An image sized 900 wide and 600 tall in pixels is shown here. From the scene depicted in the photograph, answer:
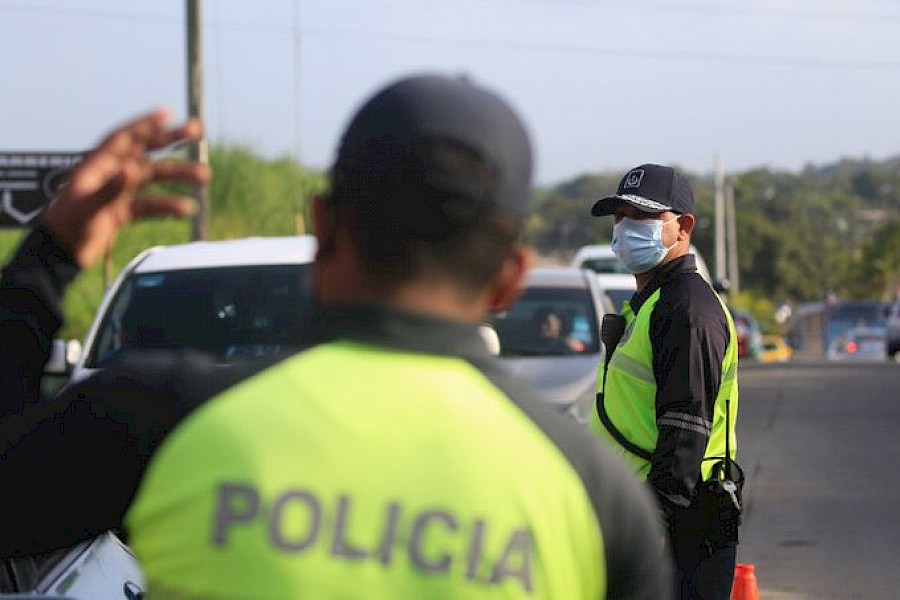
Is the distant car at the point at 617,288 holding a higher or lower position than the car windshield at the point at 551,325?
lower

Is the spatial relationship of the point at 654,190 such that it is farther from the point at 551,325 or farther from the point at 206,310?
the point at 551,325

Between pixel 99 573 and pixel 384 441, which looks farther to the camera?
pixel 99 573

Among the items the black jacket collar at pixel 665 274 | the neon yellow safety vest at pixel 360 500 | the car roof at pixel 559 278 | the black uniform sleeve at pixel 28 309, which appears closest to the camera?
the neon yellow safety vest at pixel 360 500

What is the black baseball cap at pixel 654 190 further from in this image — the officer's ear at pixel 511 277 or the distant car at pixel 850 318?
the distant car at pixel 850 318

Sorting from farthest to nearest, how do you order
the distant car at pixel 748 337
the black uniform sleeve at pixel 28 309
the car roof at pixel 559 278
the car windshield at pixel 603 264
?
the distant car at pixel 748 337 < the car windshield at pixel 603 264 < the car roof at pixel 559 278 < the black uniform sleeve at pixel 28 309

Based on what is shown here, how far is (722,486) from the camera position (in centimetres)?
475

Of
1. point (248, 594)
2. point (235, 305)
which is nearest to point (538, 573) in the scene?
point (248, 594)

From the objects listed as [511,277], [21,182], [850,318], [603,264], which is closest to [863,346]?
[850,318]

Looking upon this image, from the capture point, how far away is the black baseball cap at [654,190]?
5.04 m

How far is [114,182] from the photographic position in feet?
6.26

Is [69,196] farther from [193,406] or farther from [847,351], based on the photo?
[847,351]

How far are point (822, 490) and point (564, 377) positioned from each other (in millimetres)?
4950

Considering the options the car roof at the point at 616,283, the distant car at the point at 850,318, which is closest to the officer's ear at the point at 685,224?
the car roof at the point at 616,283

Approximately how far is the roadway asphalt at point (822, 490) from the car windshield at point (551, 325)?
167 centimetres
